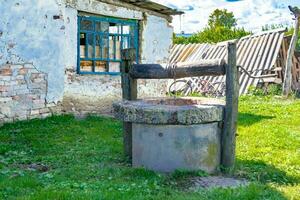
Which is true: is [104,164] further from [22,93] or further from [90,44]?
[90,44]

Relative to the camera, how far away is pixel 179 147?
5582 millimetres

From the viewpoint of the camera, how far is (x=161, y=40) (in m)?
13.4

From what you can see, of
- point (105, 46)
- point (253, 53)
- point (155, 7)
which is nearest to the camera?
point (105, 46)

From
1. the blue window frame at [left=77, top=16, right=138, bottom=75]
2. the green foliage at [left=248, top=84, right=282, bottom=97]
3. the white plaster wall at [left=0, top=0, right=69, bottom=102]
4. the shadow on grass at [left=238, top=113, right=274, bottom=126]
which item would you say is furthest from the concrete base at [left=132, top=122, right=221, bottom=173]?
the green foliage at [left=248, top=84, right=282, bottom=97]

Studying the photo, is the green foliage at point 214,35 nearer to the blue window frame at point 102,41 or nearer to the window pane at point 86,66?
the blue window frame at point 102,41

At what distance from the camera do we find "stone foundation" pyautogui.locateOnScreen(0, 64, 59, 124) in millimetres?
9414

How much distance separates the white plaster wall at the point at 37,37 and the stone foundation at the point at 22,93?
142 millimetres

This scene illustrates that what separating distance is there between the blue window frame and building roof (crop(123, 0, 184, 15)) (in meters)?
0.49

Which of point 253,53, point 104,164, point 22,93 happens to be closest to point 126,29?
point 22,93

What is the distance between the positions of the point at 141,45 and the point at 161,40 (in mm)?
893

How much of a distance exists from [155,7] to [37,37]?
3.85 meters

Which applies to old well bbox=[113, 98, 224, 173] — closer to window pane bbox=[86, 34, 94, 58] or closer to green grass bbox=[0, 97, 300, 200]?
green grass bbox=[0, 97, 300, 200]

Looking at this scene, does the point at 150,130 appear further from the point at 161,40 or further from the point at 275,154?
the point at 161,40

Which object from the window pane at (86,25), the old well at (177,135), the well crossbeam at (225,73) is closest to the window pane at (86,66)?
the window pane at (86,25)
